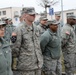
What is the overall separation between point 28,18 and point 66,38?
2276mm

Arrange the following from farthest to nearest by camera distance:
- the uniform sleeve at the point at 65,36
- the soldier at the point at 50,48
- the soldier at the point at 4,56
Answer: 1. the uniform sleeve at the point at 65,36
2. the soldier at the point at 50,48
3. the soldier at the point at 4,56

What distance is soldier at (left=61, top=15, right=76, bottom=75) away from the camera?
7836mm

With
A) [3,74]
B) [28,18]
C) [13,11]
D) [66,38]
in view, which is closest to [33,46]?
[28,18]

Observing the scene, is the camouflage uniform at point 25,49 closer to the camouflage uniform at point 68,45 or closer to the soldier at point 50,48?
the soldier at point 50,48

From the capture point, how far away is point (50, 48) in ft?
22.7

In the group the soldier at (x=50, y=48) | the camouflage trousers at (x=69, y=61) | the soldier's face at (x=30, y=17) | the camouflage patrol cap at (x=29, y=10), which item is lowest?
the camouflage trousers at (x=69, y=61)

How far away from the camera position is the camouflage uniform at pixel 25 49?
577 centimetres

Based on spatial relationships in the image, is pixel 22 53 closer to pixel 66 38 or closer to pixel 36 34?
pixel 36 34

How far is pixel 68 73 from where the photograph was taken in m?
8.11

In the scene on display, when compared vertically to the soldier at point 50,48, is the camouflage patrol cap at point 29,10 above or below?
above

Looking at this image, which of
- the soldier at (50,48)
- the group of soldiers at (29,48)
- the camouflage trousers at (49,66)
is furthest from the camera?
the camouflage trousers at (49,66)

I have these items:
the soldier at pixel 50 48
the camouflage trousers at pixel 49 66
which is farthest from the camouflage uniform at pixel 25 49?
the camouflage trousers at pixel 49 66

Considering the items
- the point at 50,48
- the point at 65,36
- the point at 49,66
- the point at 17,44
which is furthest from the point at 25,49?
the point at 65,36

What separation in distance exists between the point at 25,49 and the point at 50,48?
4.18ft
